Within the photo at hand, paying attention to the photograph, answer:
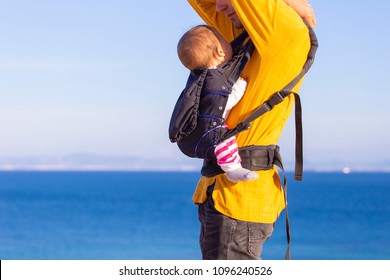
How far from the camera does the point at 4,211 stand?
138ft

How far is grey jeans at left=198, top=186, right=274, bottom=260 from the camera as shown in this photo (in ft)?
12.8

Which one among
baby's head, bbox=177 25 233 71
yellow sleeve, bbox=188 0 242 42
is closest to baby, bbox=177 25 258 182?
baby's head, bbox=177 25 233 71

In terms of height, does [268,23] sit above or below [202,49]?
above

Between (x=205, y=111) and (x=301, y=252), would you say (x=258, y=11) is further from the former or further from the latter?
(x=301, y=252)

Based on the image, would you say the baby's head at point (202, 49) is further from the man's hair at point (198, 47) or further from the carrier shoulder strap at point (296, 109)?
the carrier shoulder strap at point (296, 109)

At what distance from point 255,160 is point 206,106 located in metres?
0.36

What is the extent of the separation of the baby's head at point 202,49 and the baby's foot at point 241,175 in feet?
1.72

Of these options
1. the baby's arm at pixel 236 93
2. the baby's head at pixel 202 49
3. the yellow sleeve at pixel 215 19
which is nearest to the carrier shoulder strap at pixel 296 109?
the baby's arm at pixel 236 93

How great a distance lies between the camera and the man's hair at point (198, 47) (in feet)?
12.8

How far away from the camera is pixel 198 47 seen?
390 centimetres

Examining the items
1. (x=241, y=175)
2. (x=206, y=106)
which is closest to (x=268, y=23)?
(x=206, y=106)

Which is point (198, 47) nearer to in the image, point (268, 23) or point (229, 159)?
point (268, 23)

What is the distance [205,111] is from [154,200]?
43.6 m

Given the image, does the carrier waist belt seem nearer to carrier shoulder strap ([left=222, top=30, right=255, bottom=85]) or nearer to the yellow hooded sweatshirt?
the yellow hooded sweatshirt
